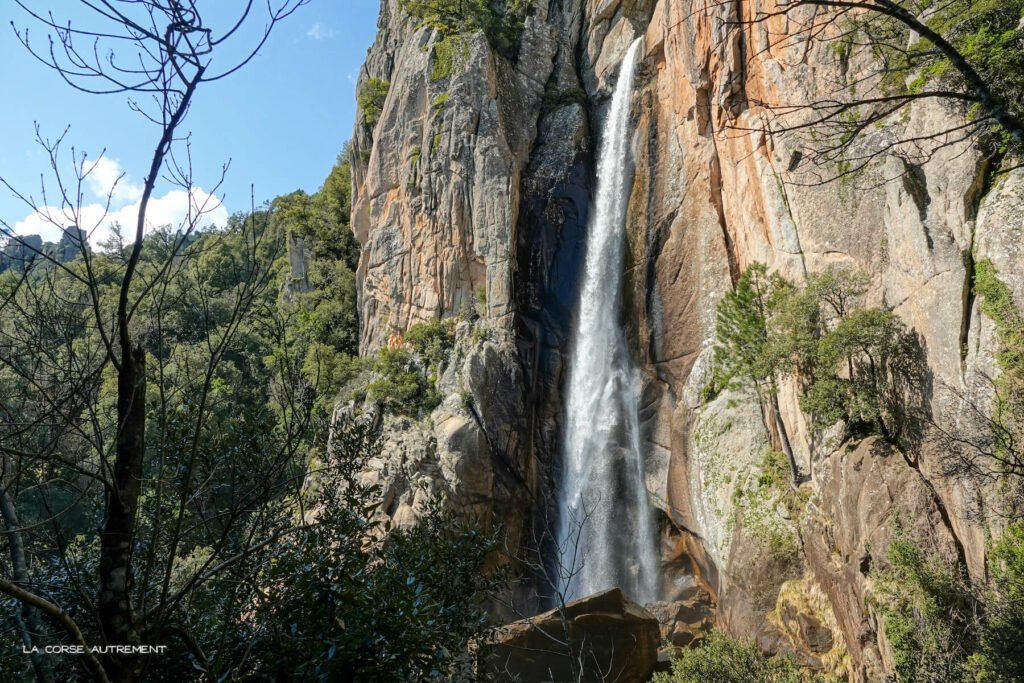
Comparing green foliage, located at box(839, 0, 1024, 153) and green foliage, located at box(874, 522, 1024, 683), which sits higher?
green foliage, located at box(839, 0, 1024, 153)

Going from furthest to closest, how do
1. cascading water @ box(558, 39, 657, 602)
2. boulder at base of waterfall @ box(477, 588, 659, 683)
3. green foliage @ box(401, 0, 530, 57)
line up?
green foliage @ box(401, 0, 530, 57) < cascading water @ box(558, 39, 657, 602) < boulder at base of waterfall @ box(477, 588, 659, 683)

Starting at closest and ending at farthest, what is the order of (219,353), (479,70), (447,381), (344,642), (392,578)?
(219,353) → (344,642) → (392,578) → (447,381) → (479,70)

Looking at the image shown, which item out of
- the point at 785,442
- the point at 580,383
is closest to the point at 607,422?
the point at 580,383

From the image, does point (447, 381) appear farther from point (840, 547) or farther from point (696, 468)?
point (840, 547)

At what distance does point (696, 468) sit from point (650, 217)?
979cm

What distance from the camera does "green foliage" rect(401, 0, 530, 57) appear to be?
27312mm

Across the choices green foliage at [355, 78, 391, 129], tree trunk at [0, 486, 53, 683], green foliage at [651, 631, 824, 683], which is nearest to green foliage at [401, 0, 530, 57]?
green foliage at [355, 78, 391, 129]

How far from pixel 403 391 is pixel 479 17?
1740 centimetres

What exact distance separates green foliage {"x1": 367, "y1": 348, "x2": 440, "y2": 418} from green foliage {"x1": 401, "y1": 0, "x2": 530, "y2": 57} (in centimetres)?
1513

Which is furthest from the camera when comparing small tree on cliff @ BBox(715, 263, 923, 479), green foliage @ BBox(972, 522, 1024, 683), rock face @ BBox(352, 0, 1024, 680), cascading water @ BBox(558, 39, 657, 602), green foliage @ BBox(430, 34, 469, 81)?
green foliage @ BBox(430, 34, 469, 81)

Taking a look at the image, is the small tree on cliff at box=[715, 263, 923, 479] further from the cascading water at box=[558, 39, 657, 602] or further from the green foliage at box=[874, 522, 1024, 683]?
the cascading water at box=[558, 39, 657, 602]

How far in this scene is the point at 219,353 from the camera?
3.23 m

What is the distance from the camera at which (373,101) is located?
3192 cm

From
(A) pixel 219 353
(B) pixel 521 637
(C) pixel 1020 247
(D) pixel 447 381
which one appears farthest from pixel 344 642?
(D) pixel 447 381
